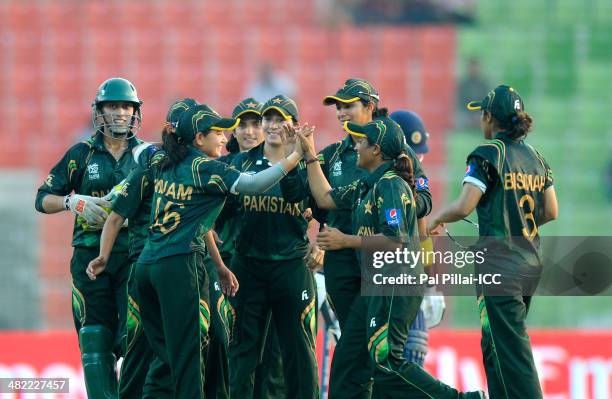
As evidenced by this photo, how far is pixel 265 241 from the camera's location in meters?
8.11

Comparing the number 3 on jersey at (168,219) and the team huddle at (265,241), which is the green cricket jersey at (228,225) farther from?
the number 3 on jersey at (168,219)

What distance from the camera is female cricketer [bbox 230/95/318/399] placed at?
799 cm

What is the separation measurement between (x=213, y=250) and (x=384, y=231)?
4.30 feet

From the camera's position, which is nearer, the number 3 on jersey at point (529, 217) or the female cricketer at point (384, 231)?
the female cricketer at point (384, 231)

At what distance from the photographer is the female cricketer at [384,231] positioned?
7.06 m

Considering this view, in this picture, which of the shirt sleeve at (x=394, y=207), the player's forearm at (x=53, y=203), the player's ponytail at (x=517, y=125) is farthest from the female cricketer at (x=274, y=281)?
the player's ponytail at (x=517, y=125)

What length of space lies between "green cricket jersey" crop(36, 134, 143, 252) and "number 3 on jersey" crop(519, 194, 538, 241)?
266 cm

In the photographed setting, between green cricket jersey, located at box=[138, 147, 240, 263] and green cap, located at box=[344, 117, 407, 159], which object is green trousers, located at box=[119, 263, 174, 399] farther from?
green cap, located at box=[344, 117, 407, 159]

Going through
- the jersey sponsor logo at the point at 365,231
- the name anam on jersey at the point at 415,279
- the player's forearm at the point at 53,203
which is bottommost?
the name anam on jersey at the point at 415,279

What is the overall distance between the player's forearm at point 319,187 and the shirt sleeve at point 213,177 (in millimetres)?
548

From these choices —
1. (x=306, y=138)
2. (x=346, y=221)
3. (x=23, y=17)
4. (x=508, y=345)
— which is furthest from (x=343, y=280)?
(x=23, y=17)

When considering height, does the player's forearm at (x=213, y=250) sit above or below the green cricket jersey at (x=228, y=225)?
below

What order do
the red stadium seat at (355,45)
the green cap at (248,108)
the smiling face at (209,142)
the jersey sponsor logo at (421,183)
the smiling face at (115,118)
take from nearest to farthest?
the smiling face at (209,142)
the jersey sponsor logo at (421,183)
the smiling face at (115,118)
the green cap at (248,108)
the red stadium seat at (355,45)

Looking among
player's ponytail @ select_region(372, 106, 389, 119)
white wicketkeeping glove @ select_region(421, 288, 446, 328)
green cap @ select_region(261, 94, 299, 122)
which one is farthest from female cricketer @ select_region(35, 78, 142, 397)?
white wicketkeeping glove @ select_region(421, 288, 446, 328)
